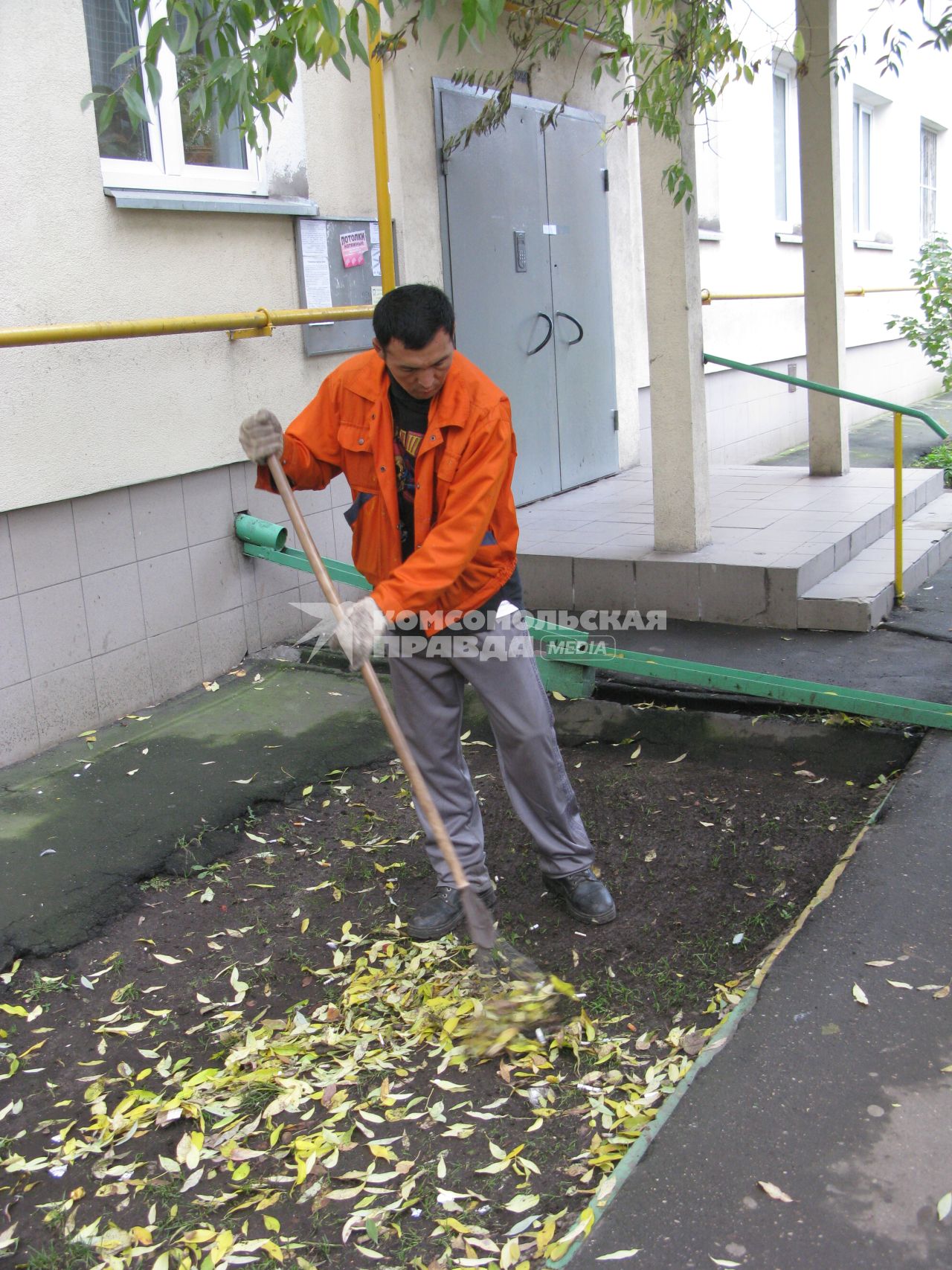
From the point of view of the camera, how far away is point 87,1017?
3316 mm

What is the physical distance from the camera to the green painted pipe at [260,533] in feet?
17.8

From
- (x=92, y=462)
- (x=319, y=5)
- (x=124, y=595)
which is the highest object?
(x=319, y=5)

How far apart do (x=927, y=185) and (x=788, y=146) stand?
705 cm

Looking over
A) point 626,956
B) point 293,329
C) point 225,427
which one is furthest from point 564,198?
point 626,956

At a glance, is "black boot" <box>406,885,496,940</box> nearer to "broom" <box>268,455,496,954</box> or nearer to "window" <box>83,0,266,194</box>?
"broom" <box>268,455,496,954</box>

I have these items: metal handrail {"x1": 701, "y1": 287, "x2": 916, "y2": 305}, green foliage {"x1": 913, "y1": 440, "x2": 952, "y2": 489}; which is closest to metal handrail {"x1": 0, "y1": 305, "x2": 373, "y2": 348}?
metal handrail {"x1": 701, "y1": 287, "x2": 916, "y2": 305}

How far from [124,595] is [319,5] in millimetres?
2903

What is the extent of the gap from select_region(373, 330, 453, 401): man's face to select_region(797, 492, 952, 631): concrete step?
3.24m

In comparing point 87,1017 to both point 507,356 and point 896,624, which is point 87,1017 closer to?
point 896,624

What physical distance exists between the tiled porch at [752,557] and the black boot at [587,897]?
270cm

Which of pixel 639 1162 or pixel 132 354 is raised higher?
pixel 132 354

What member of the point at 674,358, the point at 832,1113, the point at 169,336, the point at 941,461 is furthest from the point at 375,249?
the point at 941,461

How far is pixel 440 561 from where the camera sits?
313 centimetres

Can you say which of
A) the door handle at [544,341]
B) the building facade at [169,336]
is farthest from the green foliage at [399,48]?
the door handle at [544,341]
